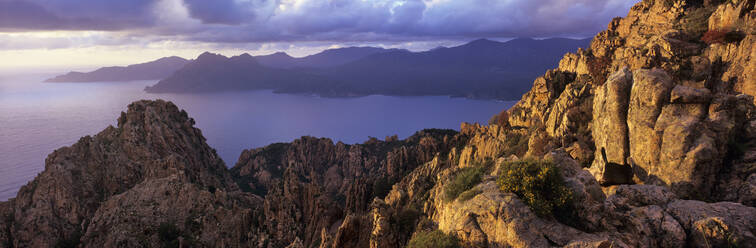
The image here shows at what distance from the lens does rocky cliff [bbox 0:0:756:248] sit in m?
11.2

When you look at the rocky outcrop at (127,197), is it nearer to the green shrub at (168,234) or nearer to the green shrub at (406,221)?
the green shrub at (168,234)

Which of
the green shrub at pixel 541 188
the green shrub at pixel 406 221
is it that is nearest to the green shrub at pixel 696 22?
the green shrub at pixel 541 188

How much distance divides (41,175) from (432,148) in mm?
66160

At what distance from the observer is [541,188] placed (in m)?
11.7

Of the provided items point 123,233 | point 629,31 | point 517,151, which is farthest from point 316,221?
point 629,31

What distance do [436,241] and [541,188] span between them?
4.01 meters

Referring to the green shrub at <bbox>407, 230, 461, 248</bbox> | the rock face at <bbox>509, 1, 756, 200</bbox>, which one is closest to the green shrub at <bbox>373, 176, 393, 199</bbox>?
the rock face at <bbox>509, 1, 756, 200</bbox>

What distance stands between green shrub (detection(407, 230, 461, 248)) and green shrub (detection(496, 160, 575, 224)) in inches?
104

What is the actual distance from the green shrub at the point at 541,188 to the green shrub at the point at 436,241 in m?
2.64

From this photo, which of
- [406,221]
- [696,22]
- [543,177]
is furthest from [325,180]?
[543,177]

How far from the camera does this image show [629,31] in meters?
51.2

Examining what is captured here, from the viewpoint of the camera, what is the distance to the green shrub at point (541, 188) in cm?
Result: 1108

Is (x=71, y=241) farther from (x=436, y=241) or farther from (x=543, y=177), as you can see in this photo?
(x=543, y=177)

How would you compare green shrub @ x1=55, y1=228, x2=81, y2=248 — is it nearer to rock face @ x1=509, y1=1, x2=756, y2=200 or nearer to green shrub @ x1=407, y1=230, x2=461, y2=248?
green shrub @ x1=407, y1=230, x2=461, y2=248
